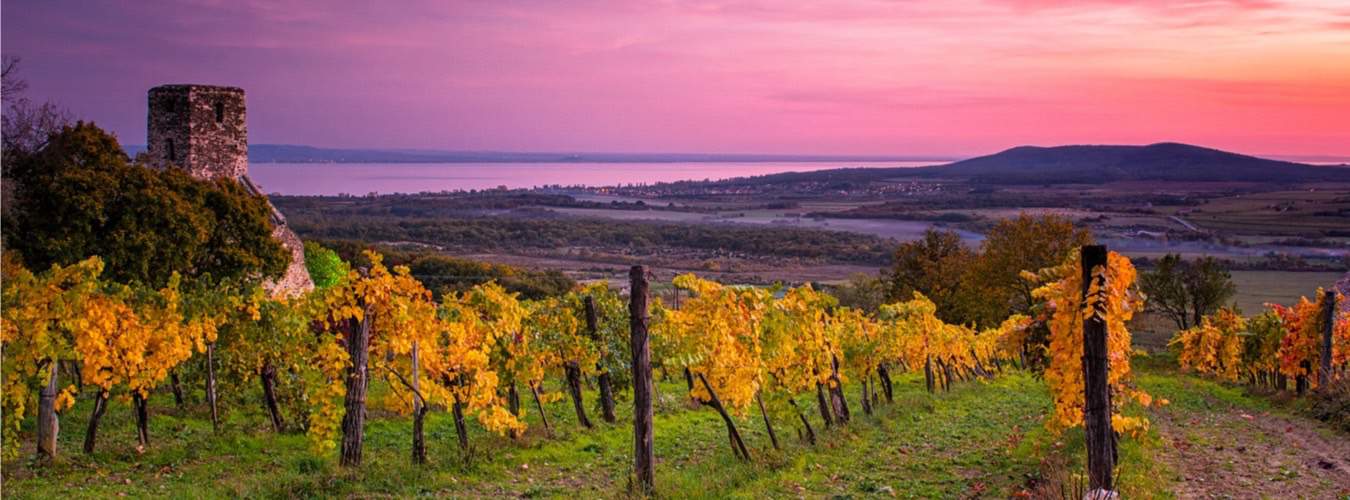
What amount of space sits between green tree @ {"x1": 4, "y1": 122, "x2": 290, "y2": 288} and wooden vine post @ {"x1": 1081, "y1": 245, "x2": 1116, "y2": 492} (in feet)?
58.5

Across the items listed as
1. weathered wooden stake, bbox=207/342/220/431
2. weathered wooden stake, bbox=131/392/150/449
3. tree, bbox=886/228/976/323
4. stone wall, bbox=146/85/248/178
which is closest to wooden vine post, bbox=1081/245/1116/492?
weathered wooden stake, bbox=207/342/220/431

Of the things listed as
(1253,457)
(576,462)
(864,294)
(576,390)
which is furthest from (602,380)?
(864,294)

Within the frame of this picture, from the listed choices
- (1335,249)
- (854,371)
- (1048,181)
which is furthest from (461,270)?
(1048,181)

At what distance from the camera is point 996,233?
42969 mm

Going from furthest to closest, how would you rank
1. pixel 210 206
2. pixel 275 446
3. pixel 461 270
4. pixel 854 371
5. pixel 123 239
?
pixel 461 270 → pixel 210 206 → pixel 123 239 → pixel 854 371 → pixel 275 446

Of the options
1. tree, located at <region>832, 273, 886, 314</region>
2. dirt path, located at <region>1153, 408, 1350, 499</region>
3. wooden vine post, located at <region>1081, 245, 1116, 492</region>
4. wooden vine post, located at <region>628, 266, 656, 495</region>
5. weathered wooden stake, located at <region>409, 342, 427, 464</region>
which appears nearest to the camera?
wooden vine post, located at <region>1081, 245, 1116, 492</region>

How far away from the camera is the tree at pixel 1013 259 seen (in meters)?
39.9

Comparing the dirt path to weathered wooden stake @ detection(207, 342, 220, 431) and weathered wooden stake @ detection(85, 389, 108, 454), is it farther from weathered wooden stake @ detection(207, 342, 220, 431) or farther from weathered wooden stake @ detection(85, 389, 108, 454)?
weathered wooden stake @ detection(85, 389, 108, 454)

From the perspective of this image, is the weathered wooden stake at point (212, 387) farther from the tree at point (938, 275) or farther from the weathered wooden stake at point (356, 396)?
the tree at point (938, 275)

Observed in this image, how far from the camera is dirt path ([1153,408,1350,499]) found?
10602 millimetres

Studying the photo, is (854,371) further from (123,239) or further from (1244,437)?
(123,239)

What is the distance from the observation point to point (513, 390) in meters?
14.6

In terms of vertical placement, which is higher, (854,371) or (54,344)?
(54,344)

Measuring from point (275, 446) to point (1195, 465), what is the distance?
1209 cm
